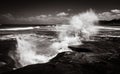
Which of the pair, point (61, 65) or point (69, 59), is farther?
point (69, 59)

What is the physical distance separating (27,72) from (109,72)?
631cm

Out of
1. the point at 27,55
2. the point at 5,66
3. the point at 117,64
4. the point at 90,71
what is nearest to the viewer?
the point at 90,71

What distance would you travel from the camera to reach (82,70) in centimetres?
1051

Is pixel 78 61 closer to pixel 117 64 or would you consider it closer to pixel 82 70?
pixel 82 70

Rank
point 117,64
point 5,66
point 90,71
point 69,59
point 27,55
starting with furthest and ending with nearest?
point 27,55 → point 5,66 → point 69,59 → point 117,64 → point 90,71

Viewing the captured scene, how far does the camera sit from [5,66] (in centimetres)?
1428

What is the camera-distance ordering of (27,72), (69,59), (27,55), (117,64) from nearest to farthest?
(27,72)
(117,64)
(69,59)
(27,55)

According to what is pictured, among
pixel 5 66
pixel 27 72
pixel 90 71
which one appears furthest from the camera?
pixel 5 66

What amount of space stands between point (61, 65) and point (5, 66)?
6843 mm

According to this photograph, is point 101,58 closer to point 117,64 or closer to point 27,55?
point 117,64

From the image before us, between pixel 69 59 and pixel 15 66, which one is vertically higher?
pixel 69 59

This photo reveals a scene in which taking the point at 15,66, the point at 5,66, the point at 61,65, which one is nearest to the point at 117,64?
the point at 61,65

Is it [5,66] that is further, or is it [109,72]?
[5,66]

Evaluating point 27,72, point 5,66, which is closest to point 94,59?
point 27,72
